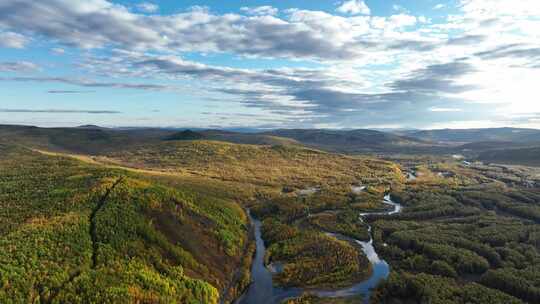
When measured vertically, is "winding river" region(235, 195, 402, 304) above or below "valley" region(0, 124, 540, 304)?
below

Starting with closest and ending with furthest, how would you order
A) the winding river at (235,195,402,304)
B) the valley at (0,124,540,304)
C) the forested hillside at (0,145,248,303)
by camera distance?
the forested hillside at (0,145,248,303) → the valley at (0,124,540,304) → the winding river at (235,195,402,304)

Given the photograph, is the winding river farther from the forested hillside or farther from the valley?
the forested hillside

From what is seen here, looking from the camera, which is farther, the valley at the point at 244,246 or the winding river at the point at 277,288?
the winding river at the point at 277,288

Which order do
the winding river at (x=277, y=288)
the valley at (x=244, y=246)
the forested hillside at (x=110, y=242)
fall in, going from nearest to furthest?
the forested hillside at (x=110, y=242) → the valley at (x=244, y=246) → the winding river at (x=277, y=288)

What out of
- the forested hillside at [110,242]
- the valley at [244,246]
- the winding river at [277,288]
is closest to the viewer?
the forested hillside at [110,242]

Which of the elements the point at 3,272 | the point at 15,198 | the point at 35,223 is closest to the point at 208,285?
the point at 3,272

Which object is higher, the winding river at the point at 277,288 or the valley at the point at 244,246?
the valley at the point at 244,246

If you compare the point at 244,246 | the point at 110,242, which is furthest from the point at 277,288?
the point at 110,242

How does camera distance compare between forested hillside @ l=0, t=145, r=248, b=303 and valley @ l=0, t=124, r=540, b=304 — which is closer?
forested hillside @ l=0, t=145, r=248, b=303

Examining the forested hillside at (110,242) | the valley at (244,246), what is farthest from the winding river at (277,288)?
the forested hillside at (110,242)

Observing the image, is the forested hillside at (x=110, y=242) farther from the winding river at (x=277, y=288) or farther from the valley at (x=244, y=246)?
the winding river at (x=277, y=288)

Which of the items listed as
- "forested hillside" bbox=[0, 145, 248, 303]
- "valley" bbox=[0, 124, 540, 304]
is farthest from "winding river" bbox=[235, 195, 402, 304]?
"forested hillside" bbox=[0, 145, 248, 303]
